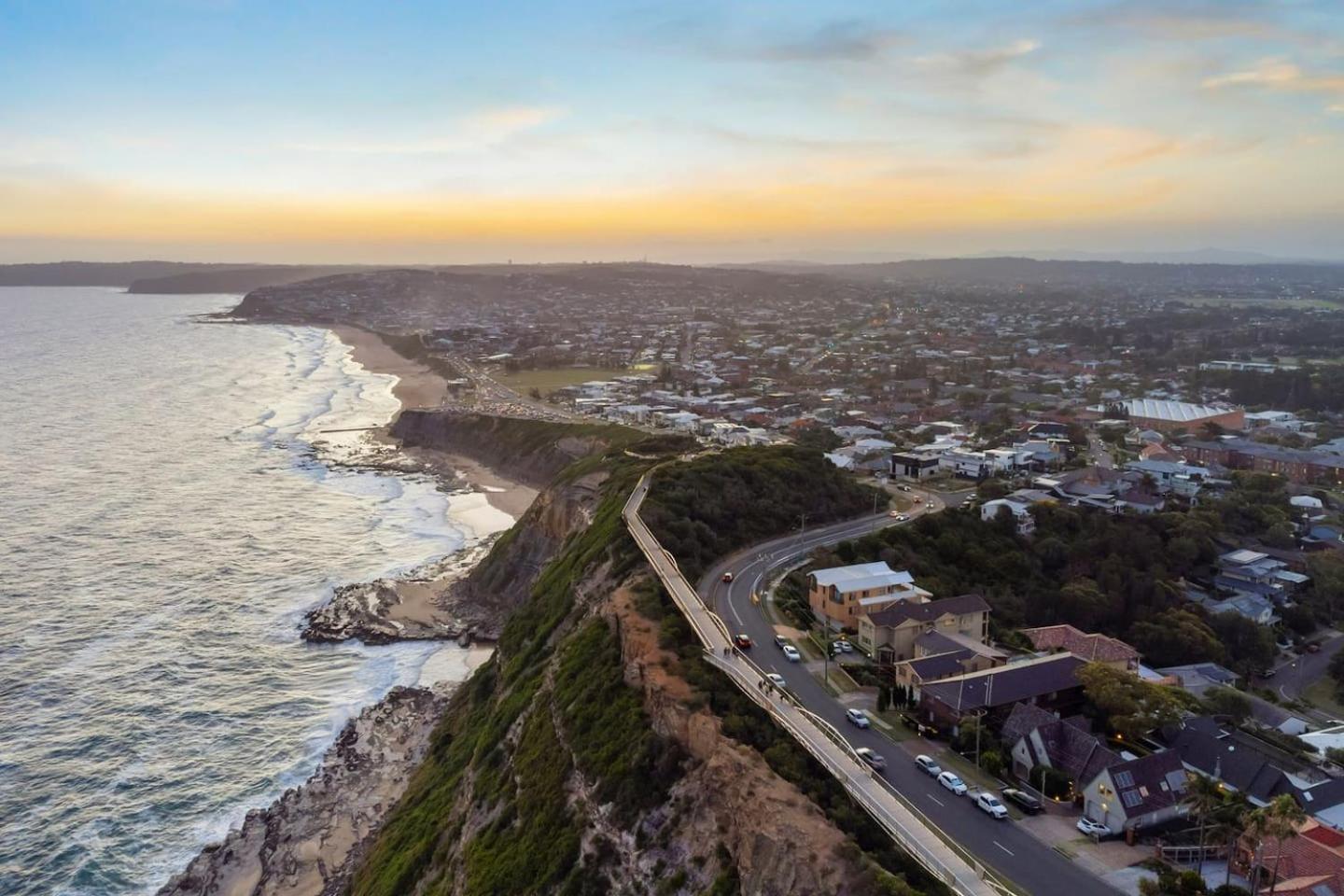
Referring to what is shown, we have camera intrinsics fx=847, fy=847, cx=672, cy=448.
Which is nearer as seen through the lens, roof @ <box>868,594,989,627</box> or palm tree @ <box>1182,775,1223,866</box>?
palm tree @ <box>1182,775,1223,866</box>

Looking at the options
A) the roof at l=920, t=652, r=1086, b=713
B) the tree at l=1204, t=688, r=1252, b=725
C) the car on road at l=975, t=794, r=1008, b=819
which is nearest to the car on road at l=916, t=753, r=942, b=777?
the car on road at l=975, t=794, r=1008, b=819

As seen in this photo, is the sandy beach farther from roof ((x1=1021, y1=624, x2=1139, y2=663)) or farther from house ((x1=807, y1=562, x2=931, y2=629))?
roof ((x1=1021, y1=624, x2=1139, y2=663))

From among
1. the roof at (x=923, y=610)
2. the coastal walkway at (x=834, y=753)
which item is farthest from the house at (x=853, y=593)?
the coastal walkway at (x=834, y=753)

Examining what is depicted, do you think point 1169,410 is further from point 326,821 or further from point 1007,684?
point 326,821

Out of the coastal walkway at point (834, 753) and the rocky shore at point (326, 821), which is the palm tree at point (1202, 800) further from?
the rocky shore at point (326, 821)

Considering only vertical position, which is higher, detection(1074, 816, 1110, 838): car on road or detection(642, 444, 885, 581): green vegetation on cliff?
detection(642, 444, 885, 581): green vegetation on cliff

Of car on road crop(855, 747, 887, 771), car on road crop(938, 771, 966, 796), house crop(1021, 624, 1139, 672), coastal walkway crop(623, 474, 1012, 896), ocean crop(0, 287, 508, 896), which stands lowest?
ocean crop(0, 287, 508, 896)

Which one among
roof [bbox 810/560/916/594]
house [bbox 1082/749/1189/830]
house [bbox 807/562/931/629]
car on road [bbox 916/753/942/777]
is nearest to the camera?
house [bbox 1082/749/1189/830]
